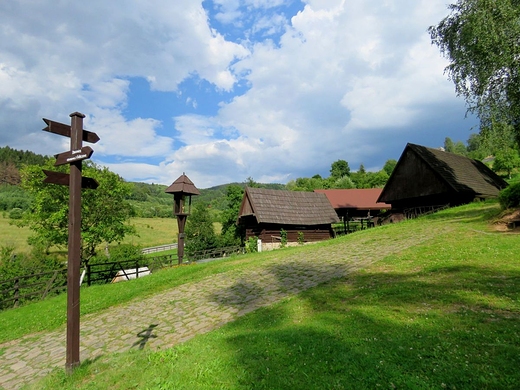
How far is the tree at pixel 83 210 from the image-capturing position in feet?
80.7

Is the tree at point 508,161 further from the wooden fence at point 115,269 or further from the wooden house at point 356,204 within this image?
the wooden fence at point 115,269

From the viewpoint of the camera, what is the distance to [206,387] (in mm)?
3531

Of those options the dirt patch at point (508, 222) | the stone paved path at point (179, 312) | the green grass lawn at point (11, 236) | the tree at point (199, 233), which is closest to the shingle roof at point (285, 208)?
the tree at point (199, 233)

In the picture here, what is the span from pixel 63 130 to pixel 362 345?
5.78m

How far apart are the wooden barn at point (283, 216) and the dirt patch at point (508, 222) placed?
16437 millimetres

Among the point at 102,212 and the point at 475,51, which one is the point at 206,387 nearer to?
the point at 475,51

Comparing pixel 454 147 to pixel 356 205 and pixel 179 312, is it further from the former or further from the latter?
pixel 179 312

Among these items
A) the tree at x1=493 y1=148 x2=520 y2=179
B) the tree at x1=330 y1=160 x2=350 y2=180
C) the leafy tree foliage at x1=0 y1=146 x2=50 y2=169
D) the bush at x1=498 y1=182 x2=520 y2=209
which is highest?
the leafy tree foliage at x1=0 y1=146 x2=50 y2=169

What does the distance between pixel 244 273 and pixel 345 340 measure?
726cm

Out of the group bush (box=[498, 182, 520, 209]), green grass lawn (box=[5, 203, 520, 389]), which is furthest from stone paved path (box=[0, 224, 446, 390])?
bush (box=[498, 182, 520, 209])

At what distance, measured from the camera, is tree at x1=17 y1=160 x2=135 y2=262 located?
24.6 meters

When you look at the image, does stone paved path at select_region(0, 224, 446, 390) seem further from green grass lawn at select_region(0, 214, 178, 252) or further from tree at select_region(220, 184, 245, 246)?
green grass lawn at select_region(0, 214, 178, 252)

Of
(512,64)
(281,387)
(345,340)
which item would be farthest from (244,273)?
(512,64)

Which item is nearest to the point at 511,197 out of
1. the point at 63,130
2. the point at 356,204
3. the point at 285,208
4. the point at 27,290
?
the point at 63,130
